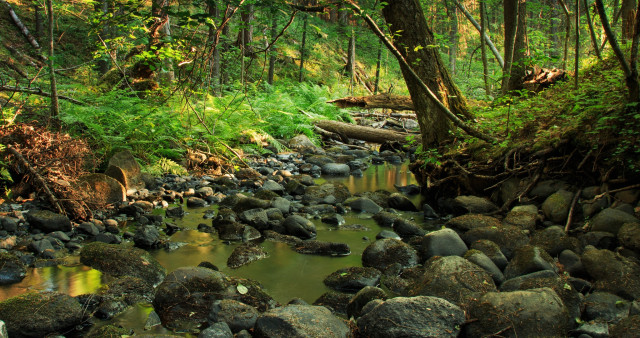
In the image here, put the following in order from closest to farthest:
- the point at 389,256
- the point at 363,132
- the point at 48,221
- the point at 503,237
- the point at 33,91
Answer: the point at 389,256 → the point at 503,237 → the point at 48,221 → the point at 33,91 → the point at 363,132

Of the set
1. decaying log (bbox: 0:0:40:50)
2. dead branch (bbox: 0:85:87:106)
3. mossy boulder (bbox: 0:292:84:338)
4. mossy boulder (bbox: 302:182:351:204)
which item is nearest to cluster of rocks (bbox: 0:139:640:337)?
mossy boulder (bbox: 0:292:84:338)

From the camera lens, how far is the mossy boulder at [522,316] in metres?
2.97

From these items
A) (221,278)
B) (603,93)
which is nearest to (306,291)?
(221,278)

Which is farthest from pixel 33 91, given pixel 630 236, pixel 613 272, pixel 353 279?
pixel 630 236

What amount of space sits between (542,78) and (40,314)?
7679mm

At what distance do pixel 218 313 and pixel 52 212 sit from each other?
10.4 feet

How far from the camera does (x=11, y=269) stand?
3.97m

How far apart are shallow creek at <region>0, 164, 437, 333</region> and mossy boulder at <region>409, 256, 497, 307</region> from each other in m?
0.88

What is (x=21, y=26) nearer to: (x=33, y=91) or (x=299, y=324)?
(x=33, y=91)

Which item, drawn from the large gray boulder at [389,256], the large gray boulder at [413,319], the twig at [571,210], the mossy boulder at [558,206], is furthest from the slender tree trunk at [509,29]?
the large gray boulder at [413,319]

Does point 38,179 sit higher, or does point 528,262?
point 38,179

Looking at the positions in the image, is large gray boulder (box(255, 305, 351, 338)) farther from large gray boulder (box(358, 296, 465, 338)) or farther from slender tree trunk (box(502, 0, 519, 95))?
slender tree trunk (box(502, 0, 519, 95))

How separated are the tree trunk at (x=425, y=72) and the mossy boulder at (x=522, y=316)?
157 inches

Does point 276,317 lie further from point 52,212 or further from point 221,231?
point 52,212
